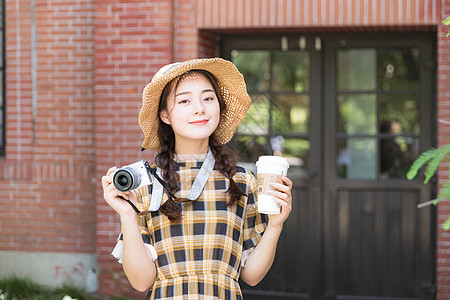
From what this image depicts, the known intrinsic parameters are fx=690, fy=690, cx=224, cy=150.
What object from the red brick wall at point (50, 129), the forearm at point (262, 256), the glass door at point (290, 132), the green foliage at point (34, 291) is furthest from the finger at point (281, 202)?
the red brick wall at point (50, 129)

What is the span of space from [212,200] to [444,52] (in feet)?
10.5

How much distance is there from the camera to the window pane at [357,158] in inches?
236

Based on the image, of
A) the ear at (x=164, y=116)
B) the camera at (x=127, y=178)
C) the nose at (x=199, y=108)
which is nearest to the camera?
the camera at (x=127, y=178)

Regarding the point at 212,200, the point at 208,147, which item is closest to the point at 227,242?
the point at 212,200

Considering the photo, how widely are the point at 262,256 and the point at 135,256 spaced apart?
512 mm

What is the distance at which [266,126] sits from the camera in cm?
612

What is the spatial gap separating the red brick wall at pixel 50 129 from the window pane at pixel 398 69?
256 centimetres

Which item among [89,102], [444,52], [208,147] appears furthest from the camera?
[89,102]

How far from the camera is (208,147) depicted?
9.59 feet

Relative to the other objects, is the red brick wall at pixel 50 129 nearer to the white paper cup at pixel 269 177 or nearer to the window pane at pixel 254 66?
the window pane at pixel 254 66

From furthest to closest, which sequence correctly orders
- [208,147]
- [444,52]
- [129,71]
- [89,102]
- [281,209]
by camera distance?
[89,102]
[129,71]
[444,52]
[208,147]
[281,209]

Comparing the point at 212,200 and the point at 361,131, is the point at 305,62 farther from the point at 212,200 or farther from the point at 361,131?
the point at 212,200

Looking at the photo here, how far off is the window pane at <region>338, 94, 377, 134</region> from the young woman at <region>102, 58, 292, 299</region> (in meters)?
3.24

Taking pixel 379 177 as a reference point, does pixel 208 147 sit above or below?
above
